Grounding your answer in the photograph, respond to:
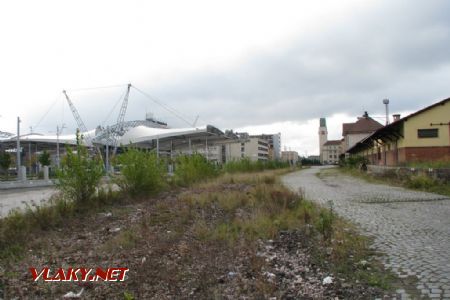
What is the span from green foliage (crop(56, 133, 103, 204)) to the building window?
21305mm

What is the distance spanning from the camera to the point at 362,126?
7481 cm

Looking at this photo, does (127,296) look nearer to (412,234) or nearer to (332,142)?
(412,234)

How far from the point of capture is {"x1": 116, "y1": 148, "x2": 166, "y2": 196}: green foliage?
14.4 m

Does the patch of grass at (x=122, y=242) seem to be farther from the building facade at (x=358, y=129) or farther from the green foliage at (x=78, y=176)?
the building facade at (x=358, y=129)

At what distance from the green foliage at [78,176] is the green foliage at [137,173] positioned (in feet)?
8.43

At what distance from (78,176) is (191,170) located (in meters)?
11.7

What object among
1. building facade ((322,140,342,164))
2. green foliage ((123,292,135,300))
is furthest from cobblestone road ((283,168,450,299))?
building facade ((322,140,342,164))

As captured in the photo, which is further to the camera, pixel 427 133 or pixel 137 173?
pixel 427 133

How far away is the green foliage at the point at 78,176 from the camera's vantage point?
11.1m

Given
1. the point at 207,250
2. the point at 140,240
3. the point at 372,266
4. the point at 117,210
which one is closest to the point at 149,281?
the point at 207,250

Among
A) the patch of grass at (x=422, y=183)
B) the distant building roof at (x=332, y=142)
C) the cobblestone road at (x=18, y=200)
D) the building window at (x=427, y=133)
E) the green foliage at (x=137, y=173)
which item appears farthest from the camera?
the distant building roof at (x=332, y=142)

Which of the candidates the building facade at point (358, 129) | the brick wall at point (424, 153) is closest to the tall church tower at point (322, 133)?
the building facade at point (358, 129)

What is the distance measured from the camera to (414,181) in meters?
17.5

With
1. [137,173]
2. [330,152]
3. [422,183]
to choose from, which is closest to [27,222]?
[137,173]
